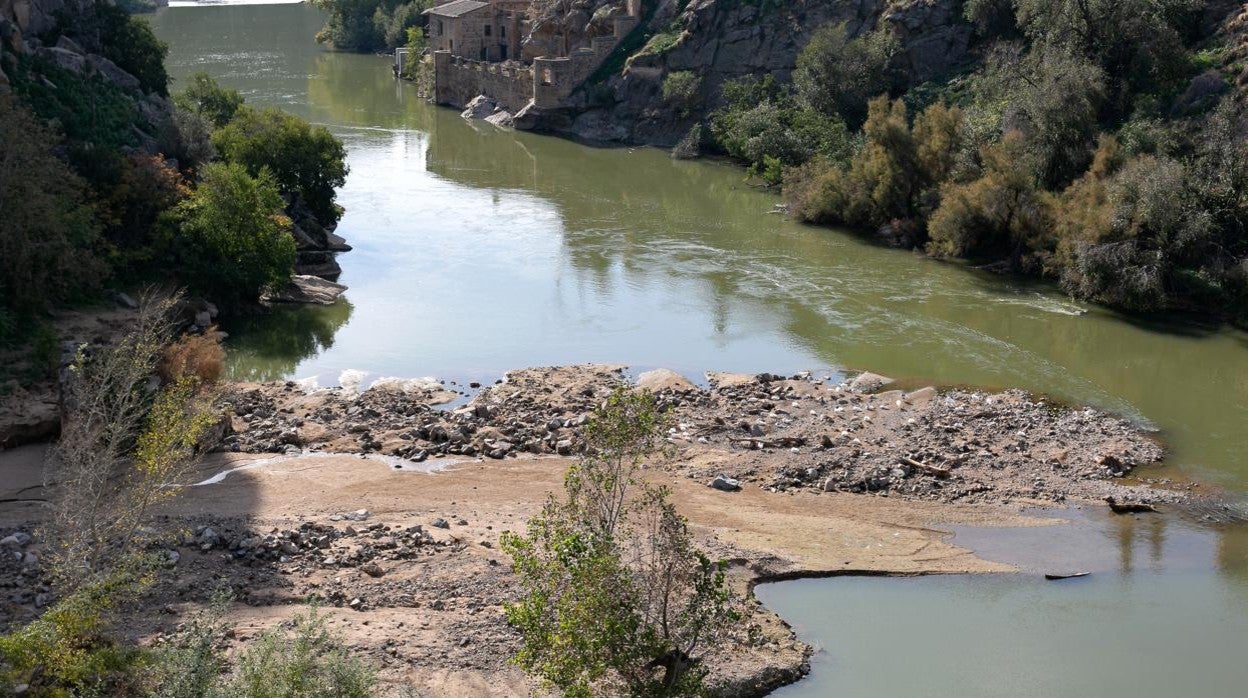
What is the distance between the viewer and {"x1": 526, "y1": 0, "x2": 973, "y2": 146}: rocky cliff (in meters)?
57.1

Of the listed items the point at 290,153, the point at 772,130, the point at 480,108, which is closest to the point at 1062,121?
the point at 772,130

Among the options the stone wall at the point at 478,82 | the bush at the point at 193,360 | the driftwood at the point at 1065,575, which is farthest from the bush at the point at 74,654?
the stone wall at the point at 478,82

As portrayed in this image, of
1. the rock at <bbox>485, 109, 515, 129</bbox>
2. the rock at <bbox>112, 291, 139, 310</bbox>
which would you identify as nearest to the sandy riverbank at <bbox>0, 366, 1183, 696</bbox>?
the rock at <bbox>112, 291, 139, 310</bbox>

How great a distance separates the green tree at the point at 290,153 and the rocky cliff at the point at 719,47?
22926 mm

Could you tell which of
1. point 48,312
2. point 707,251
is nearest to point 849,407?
point 707,251

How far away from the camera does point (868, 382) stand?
3167cm

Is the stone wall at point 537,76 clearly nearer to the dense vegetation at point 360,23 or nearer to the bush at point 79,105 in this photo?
the dense vegetation at point 360,23

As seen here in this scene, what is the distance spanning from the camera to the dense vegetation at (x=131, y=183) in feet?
100.0

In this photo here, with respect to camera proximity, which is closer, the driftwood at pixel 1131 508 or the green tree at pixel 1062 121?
the driftwood at pixel 1131 508

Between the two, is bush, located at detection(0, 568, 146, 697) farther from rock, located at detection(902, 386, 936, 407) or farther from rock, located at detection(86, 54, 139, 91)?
rock, located at detection(86, 54, 139, 91)

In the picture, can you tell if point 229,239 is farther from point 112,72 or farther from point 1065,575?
point 1065,575

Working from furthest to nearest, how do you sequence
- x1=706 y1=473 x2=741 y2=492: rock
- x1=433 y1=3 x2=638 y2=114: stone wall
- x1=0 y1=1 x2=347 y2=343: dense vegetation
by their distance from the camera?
x1=433 y1=3 x2=638 y2=114: stone wall, x1=0 y1=1 x2=347 y2=343: dense vegetation, x1=706 y1=473 x2=741 y2=492: rock

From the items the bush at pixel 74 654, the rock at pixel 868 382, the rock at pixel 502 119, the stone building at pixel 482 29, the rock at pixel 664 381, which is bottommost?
the rock at pixel 664 381

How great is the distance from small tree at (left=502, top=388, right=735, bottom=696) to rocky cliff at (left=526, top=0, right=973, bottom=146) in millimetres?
44765
